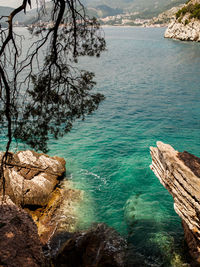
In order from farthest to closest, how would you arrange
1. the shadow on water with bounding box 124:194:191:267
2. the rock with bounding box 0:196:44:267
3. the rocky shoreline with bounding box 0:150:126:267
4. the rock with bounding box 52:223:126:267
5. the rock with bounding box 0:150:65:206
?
the rock with bounding box 0:150:65:206 < the shadow on water with bounding box 124:194:191:267 < the rock with bounding box 52:223:126:267 < the rocky shoreline with bounding box 0:150:126:267 < the rock with bounding box 0:196:44:267

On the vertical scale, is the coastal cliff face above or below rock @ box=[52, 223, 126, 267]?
above

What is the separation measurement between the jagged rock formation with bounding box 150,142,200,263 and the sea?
4.08ft

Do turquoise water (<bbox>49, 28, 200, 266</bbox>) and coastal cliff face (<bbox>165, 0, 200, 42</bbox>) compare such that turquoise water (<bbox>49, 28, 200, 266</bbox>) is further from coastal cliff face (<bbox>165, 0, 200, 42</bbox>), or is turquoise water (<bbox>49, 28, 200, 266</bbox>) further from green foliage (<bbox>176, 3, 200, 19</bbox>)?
green foliage (<bbox>176, 3, 200, 19</bbox>)

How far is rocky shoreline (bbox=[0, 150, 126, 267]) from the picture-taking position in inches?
354

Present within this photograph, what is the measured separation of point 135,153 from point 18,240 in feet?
45.4

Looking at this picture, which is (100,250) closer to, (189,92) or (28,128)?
(28,128)

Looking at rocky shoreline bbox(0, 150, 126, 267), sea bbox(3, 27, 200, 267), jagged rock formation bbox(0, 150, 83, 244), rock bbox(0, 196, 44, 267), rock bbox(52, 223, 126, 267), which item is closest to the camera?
rock bbox(0, 196, 44, 267)

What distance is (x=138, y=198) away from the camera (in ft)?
50.2

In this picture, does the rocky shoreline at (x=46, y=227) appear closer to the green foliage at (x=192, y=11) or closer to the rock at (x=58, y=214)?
the rock at (x=58, y=214)

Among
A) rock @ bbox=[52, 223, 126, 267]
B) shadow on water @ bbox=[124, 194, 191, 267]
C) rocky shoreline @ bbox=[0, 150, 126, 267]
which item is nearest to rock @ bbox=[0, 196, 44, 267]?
rocky shoreline @ bbox=[0, 150, 126, 267]

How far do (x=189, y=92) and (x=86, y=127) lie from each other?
19865 mm

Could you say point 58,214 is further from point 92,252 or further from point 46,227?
point 92,252

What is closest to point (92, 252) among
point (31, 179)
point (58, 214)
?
point (58, 214)

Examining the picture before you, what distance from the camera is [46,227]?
40.5ft
